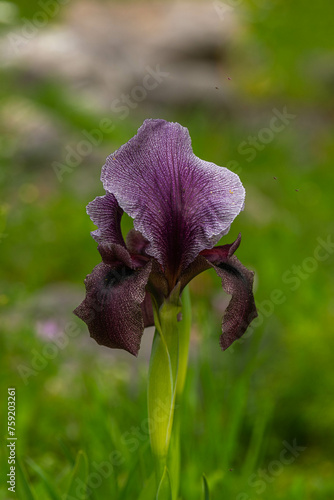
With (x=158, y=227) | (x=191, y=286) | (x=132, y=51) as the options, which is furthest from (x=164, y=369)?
(x=132, y=51)

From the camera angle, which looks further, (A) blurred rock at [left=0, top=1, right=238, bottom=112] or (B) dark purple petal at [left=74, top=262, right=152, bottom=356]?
(A) blurred rock at [left=0, top=1, right=238, bottom=112]

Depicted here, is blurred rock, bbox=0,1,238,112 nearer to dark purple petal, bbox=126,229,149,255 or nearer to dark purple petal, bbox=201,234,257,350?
dark purple petal, bbox=126,229,149,255

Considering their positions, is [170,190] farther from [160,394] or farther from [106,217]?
[160,394]

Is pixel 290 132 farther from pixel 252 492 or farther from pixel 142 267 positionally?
pixel 142 267

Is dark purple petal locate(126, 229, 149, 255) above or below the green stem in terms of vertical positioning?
above

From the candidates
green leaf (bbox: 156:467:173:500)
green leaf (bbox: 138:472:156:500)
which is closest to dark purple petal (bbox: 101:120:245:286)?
green leaf (bbox: 156:467:173:500)

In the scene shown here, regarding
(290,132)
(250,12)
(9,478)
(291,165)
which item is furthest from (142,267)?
(250,12)
